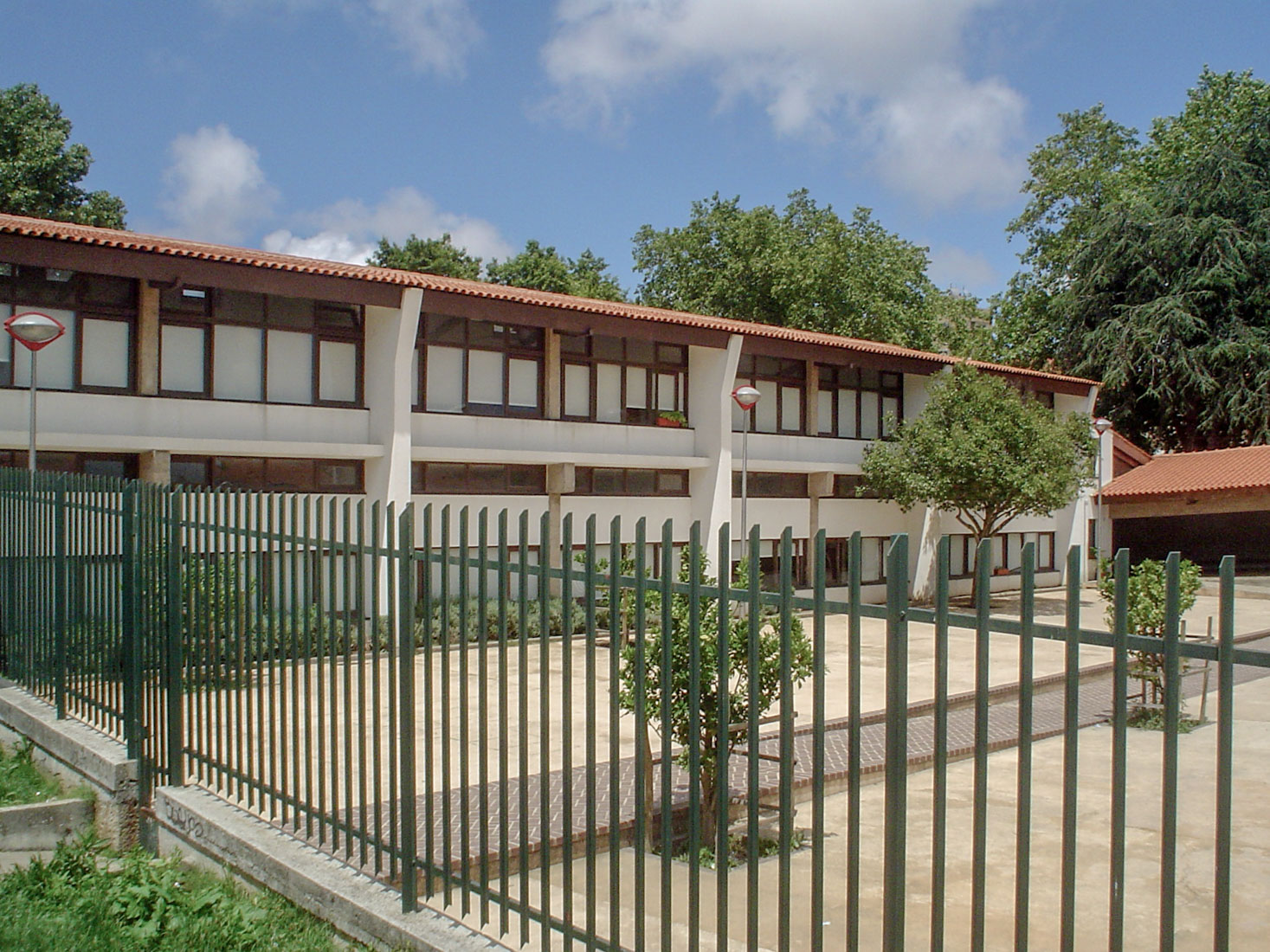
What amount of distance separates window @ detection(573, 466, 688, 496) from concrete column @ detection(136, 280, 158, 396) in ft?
28.9

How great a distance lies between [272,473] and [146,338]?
3130mm

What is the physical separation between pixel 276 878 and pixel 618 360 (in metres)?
18.6

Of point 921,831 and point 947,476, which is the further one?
point 947,476

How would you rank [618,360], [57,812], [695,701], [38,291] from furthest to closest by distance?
[618,360] < [38,291] < [57,812] < [695,701]

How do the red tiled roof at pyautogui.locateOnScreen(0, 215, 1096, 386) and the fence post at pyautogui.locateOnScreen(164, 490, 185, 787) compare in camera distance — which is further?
the red tiled roof at pyautogui.locateOnScreen(0, 215, 1096, 386)

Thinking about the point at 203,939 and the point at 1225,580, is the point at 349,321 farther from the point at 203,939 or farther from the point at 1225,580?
the point at 1225,580

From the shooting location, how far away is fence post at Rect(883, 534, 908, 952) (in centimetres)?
294

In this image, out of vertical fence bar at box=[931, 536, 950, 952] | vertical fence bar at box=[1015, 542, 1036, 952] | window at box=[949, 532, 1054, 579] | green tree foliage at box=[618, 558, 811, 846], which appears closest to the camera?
vertical fence bar at box=[1015, 542, 1036, 952]

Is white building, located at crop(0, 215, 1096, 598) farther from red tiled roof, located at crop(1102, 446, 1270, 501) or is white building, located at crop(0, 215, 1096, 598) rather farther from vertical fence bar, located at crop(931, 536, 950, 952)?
vertical fence bar, located at crop(931, 536, 950, 952)

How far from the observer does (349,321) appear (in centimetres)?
1952

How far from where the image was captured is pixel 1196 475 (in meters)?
32.8

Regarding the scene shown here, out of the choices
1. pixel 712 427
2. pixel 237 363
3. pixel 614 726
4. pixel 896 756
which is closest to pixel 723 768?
pixel 614 726

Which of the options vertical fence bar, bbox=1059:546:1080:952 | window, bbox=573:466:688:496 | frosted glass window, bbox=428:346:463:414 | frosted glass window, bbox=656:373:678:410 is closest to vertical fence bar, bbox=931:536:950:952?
vertical fence bar, bbox=1059:546:1080:952

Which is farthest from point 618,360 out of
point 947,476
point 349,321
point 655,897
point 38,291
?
point 655,897
